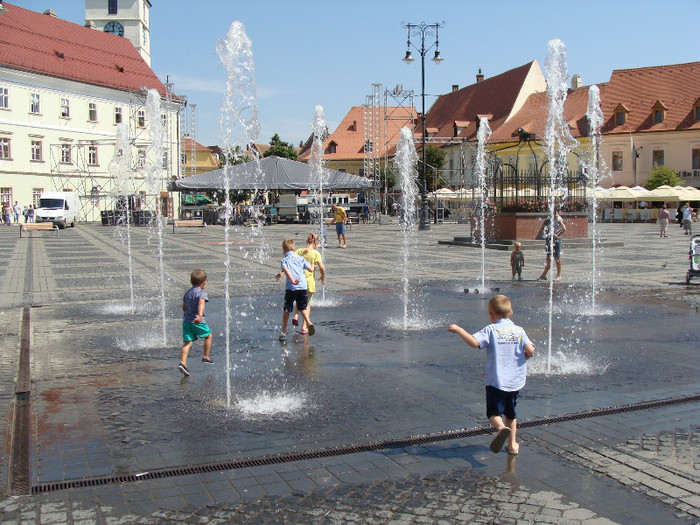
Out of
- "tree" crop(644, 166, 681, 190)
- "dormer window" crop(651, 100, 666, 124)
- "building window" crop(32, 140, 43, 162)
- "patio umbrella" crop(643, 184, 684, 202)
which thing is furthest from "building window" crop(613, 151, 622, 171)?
"building window" crop(32, 140, 43, 162)

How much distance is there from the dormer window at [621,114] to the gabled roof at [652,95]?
31cm

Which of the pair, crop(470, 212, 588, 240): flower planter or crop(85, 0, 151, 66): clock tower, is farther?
crop(85, 0, 151, 66): clock tower

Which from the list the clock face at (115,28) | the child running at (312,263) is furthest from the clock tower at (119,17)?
the child running at (312,263)

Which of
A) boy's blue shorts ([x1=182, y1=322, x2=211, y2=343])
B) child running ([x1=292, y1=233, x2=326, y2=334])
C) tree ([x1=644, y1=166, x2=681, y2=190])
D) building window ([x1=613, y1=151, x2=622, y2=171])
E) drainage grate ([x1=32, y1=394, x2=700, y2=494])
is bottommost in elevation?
drainage grate ([x1=32, y1=394, x2=700, y2=494])

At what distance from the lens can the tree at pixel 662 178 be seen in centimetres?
5528

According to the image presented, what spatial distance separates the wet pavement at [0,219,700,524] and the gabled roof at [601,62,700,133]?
51753 millimetres

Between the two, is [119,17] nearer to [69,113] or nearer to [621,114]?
[69,113]

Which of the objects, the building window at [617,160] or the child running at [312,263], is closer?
the child running at [312,263]

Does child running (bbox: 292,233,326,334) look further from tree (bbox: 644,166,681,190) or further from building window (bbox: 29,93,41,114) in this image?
tree (bbox: 644,166,681,190)

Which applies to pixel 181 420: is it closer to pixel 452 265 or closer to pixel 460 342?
pixel 460 342

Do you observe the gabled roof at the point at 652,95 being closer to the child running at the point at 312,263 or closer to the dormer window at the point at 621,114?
the dormer window at the point at 621,114

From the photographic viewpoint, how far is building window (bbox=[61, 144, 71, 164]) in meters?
55.6

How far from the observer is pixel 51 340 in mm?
9352

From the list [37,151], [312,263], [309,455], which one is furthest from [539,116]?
[309,455]
